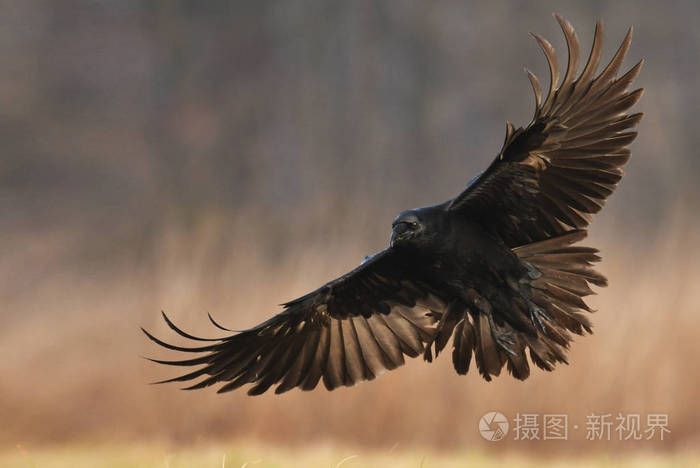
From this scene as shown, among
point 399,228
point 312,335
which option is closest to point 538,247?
point 399,228

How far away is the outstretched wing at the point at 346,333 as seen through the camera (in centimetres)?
385

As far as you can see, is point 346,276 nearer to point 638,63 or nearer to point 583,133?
point 583,133

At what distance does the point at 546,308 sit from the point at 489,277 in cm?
33

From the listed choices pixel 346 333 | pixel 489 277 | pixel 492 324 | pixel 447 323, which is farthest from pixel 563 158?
pixel 346 333

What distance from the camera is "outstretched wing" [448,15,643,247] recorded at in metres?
3.19

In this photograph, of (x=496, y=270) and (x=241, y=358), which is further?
(x=241, y=358)

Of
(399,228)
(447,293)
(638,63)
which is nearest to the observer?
(638,63)

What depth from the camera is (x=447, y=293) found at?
3.86 metres

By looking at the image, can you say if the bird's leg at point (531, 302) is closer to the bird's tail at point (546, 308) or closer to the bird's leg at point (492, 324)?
the bird's tail at point (546, 308)

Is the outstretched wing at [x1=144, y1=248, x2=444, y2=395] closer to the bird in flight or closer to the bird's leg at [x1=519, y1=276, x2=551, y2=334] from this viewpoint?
the bird in flight

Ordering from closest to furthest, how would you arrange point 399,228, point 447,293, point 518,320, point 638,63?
point 638,63
point 399,228
point 518,320
point 447,293

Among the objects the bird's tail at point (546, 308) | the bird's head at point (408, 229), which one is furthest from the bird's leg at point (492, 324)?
the bird's head at point (408, 229)

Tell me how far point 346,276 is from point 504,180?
0.94 meters

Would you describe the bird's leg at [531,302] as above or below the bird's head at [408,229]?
below
